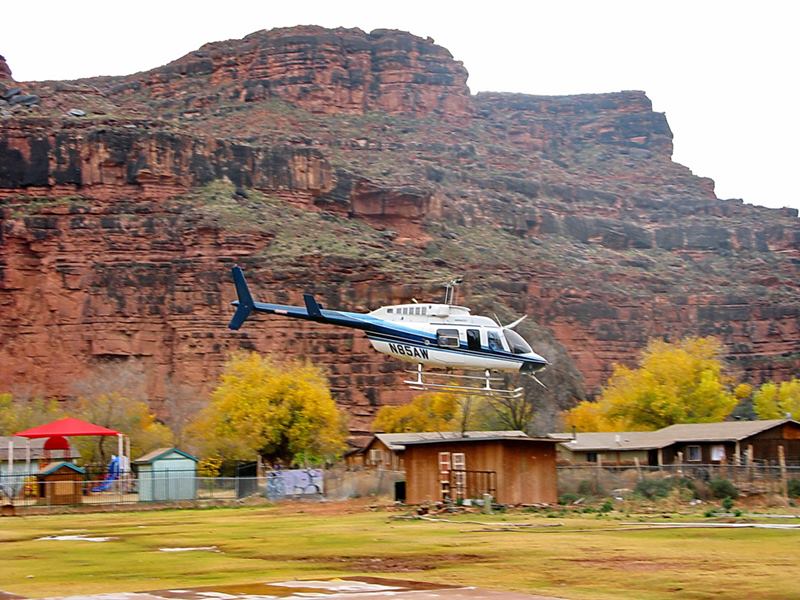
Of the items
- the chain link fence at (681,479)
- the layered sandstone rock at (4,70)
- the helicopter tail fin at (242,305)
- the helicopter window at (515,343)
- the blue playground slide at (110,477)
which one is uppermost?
the layered sandstone rock at (4,70)

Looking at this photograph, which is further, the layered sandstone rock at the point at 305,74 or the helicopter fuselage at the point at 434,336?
the layered sandstone rock at the point at 305,74

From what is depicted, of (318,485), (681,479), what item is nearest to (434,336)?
(681,479)

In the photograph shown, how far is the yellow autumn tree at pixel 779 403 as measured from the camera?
85812 mm

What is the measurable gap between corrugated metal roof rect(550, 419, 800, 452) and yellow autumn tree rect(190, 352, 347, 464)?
14.8 metres

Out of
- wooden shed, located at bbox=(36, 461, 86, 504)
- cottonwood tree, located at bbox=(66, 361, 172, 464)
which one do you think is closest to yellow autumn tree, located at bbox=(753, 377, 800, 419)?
cottonwood tree, located at bbox=(66, 361, 172, 464)

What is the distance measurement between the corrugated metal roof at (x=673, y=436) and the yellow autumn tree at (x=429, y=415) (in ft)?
53.0

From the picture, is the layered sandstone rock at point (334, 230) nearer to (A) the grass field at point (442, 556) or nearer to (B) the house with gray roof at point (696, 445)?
(B) the house with gray roof at point (696, 445)

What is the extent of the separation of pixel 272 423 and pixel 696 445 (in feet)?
78.8

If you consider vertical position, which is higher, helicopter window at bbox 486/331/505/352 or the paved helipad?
helicopter window at bbox 486/331/505/352

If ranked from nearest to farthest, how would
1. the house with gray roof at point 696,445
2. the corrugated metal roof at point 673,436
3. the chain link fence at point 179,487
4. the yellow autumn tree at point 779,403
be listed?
1. the chain link fence at point 179,487
2. the house with gray roof at point 696,445
3. the corrugated metal roof at point 673,436
4. the yellow autumn tree at point 779,403

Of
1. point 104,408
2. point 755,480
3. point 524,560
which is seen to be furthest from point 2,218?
point 524,560

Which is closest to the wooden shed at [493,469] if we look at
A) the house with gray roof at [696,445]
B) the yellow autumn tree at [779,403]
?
the house with gray roof at [696,445]

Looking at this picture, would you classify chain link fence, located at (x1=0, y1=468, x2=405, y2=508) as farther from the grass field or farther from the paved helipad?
the paved helipad

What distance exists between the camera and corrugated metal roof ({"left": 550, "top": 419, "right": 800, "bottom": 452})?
59.9 m
